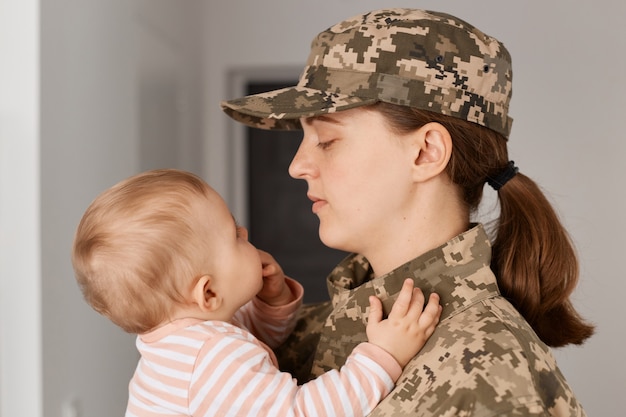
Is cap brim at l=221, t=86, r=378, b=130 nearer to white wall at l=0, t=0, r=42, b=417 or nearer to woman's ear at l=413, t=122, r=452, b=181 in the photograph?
woman's ear at l=413, t=122, r=452, b=181

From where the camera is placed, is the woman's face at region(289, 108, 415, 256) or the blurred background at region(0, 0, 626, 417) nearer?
the woman's face at region(289, 108, 415, 256)

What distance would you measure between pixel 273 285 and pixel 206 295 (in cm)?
24

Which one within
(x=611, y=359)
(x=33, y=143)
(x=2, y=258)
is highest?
(x=33, y=143)

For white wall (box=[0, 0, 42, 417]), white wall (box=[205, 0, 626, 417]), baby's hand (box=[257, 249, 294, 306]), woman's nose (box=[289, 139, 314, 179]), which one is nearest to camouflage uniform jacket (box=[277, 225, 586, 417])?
baby's hand (box=[257, 249, 294, 306])

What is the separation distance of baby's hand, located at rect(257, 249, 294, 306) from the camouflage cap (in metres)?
0.35

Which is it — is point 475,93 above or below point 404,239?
above

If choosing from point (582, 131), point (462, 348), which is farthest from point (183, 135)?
point (462, 348)

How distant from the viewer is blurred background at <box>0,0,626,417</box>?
179 centimetres

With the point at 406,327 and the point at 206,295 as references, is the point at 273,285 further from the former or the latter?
the point at 406,327

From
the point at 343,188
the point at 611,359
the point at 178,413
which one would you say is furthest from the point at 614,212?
the point at 178,413

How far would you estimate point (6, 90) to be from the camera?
5.86 ft

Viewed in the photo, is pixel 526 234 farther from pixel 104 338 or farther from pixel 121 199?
pixel 104 338

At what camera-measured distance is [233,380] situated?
1241mm

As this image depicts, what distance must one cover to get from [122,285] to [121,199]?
0.49 feet
